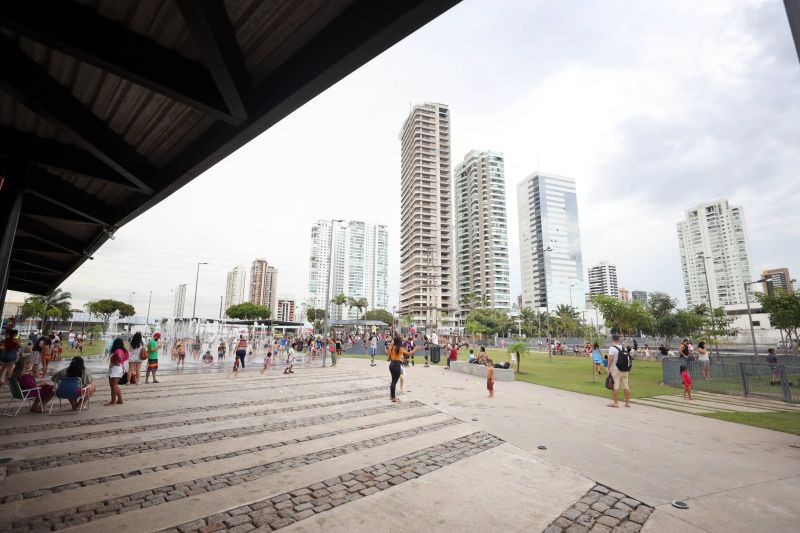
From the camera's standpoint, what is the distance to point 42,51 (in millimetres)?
4508

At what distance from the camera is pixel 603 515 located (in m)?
4.02

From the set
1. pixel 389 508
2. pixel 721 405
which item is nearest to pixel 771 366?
pixel 721 405

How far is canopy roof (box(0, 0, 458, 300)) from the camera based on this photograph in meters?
3.59

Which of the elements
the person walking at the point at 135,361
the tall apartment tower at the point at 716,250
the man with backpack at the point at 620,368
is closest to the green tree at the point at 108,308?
the person walking at the point at 135,361

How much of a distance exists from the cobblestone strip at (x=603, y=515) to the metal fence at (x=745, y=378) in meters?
11.2

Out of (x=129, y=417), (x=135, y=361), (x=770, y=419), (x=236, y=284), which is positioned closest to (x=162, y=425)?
(x=129, y=417)

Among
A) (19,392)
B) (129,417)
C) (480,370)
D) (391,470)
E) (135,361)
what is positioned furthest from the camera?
(480,370)

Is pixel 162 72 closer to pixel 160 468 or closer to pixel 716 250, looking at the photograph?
pixel 160 468

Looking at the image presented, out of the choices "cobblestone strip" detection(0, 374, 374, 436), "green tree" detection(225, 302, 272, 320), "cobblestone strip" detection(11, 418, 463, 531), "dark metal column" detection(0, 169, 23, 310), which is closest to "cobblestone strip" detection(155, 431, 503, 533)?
"cobblestone strip" detection(11, 418, 463, 531)

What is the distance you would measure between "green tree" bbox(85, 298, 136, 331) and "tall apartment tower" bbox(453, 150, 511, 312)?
98.9 meters

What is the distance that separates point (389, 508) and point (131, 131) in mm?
7290

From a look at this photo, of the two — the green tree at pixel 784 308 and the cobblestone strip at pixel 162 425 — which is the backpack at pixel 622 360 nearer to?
the cobblestone strip at pixel 162 425

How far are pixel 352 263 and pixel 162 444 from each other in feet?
513

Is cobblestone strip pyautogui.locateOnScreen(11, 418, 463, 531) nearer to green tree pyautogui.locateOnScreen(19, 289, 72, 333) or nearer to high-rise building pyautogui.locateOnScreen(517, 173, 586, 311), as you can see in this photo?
green tree pyautogui.locateOnScreen(19, 289, 72, 333)
